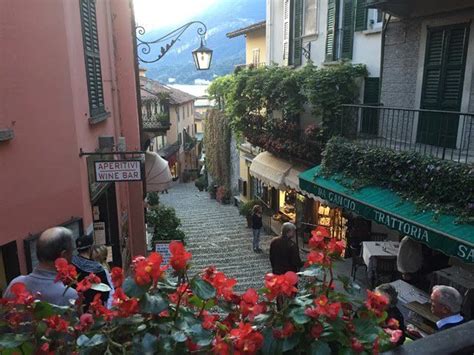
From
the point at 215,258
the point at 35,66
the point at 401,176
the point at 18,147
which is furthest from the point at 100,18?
the point at 215,258

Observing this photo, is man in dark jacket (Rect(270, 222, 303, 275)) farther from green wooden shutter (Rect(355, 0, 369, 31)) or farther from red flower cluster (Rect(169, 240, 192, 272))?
green wooden shutter (Rect(355, 0, 369, 31))

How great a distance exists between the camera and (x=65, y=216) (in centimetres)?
538

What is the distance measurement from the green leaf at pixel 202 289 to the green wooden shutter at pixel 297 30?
43.3 feet

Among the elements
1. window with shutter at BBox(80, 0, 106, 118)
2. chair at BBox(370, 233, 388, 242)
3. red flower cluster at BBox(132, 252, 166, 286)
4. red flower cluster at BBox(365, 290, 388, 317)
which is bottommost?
chair at BBox(370, 233, 388, 242)

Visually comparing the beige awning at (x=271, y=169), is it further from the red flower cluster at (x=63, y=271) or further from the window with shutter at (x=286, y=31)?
the red flower cluster at (x=63, y=271)

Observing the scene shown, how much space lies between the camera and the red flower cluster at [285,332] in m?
1.35

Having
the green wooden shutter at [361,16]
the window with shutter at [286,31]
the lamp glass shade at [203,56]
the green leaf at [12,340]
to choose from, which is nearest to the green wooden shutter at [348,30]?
the green wooden shutter at [361,16]

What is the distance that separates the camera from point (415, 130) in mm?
9227

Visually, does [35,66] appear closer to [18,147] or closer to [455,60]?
[18,147]

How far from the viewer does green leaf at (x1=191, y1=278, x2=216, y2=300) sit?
147 cm

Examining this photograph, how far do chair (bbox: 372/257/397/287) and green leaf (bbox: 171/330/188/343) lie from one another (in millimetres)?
7313

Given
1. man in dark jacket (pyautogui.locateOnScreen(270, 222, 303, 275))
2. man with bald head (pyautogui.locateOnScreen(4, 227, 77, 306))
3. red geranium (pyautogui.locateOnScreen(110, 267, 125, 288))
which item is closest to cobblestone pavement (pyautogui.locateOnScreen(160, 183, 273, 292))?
man in dark jacket (pyautogui.locateOnScreen(270, 222, 303, 275))

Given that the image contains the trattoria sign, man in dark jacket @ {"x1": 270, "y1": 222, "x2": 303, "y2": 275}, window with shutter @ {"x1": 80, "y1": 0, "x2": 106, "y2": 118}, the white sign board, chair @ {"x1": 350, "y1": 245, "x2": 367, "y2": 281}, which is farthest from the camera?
chair @ {"x1": 350, "y1": 245, "x2": 367, "y2": 281}

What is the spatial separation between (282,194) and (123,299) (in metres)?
15.1
